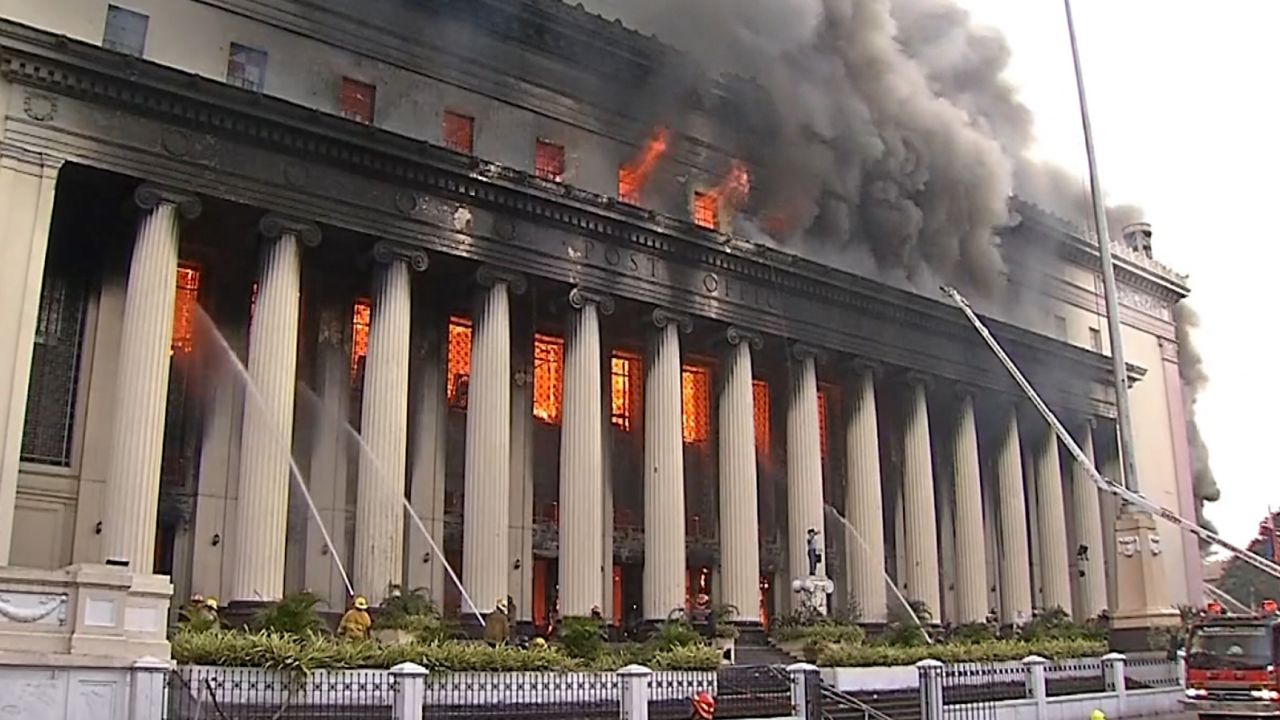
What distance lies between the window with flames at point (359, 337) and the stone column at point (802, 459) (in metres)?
12.2

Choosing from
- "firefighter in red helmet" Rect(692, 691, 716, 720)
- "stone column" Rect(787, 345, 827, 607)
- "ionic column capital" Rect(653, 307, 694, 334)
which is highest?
"ionic column capital" Rect(653, 307, 694, 334)

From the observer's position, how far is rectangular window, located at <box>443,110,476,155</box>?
31234 millimetres

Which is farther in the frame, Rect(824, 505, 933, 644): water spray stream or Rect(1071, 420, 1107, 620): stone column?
Rect(1071, 420, 1107, 620): stone column

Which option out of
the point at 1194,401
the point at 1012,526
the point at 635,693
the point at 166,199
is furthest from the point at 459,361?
the point at 1194,401

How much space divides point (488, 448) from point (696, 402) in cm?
996

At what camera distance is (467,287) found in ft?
98.3

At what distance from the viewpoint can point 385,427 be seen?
2634cm

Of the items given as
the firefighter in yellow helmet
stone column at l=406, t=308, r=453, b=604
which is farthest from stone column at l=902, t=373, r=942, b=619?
the firefighter in yellow helmet

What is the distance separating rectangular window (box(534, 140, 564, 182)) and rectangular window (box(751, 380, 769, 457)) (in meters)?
9.19

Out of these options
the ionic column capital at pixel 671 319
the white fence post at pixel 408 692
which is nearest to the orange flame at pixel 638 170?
the ionic column capital at pixel 671 319

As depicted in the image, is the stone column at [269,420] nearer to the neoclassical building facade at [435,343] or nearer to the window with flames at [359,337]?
the neoclassical building facade at [435,343]

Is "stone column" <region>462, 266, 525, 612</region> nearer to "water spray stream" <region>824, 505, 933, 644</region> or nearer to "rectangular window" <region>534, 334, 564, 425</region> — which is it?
"rectangular window" <region>534, 334, 564, 425</region>

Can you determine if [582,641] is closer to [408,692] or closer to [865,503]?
[408,692]

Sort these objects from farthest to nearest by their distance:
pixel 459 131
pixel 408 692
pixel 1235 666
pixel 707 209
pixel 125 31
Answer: pixel 707 209 → pixel 459 131 → pixel 125 31 → pixel 1235 666 → pixel 408 692
